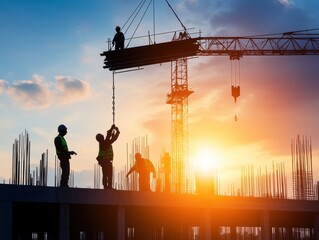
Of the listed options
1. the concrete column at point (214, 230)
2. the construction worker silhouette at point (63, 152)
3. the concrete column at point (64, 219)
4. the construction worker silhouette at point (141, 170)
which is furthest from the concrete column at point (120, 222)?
the concrete column at point (214, 230)

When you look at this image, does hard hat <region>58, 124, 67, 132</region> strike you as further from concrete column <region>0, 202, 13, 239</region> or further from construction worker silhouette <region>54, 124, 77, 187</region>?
concrete column <region>0, 202, 13, 239</region>

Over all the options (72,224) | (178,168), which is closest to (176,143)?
(178,168)

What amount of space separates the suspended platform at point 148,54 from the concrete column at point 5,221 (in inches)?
372

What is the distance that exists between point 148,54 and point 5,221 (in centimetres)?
1075

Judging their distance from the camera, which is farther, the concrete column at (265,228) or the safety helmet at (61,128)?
the concrete column at (265,228)

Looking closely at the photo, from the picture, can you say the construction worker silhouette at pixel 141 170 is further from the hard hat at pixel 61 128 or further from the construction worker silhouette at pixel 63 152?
the hard hat at pixel 61 128

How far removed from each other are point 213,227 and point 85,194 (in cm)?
1129

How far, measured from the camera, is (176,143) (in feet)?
190

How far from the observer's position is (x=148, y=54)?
2228 cm

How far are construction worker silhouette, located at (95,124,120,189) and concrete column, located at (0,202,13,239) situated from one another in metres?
2.96

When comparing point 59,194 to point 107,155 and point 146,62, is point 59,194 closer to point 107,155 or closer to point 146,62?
point 107,155

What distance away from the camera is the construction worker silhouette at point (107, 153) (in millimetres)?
15453

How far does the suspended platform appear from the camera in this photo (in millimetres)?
21766

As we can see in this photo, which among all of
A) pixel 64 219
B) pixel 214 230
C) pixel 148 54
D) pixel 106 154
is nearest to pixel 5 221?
pixel 64 219
